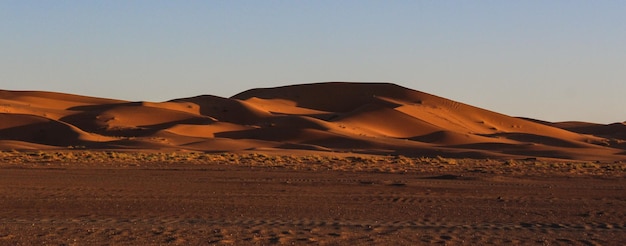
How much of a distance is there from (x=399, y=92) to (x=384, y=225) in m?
92.1

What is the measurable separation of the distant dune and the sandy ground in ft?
81.9

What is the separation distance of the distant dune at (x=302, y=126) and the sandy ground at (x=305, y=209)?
25.0 m

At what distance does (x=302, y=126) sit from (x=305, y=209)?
5332 centimetres

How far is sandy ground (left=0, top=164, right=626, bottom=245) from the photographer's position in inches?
544

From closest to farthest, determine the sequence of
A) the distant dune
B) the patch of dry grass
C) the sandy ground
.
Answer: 1. the sandy ground
2. the patch of dry grass
3. the distant dune

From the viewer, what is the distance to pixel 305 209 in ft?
59.7

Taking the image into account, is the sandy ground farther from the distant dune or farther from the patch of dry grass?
the distant dune

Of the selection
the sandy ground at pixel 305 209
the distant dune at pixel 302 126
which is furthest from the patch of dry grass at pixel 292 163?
the distant dune at pixel 302 126

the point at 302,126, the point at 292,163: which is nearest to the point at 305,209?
the point at 292,163

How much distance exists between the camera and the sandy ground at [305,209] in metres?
13.8

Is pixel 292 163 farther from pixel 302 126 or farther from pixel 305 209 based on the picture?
pixel 302 126

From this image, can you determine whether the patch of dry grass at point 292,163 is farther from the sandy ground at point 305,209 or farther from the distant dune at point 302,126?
the distant dune at point 302,126

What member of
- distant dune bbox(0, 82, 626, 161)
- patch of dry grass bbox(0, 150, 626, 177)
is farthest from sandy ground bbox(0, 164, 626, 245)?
distant dune bbox(0, 82, 626, 161)

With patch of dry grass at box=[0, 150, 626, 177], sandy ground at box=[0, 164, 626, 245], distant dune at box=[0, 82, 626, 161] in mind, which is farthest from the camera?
distant dune at box=[0, 82, 626, 161]
